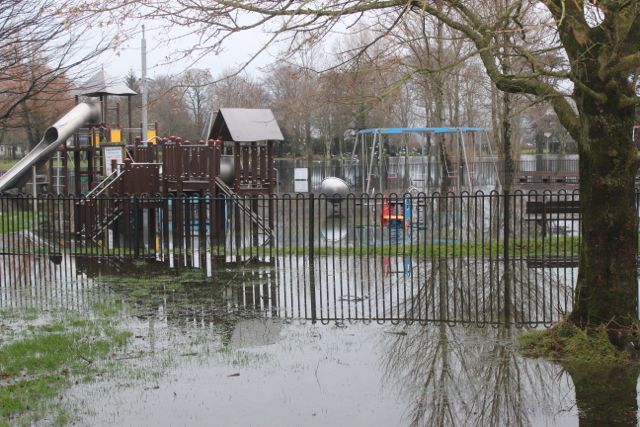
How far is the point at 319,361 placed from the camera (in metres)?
8.06

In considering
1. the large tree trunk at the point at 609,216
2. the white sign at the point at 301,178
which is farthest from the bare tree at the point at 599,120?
the white sign at the point at 301,178

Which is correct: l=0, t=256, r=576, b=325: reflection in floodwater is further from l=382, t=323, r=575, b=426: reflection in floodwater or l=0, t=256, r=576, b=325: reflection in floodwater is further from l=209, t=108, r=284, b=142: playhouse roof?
l=209, t=108, r=284, b=142: playhouse roof

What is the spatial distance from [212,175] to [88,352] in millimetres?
12725

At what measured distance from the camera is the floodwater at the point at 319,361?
6.53 meters

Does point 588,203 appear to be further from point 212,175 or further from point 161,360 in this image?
point 212,175

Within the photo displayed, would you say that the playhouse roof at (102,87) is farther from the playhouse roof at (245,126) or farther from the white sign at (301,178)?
the white sign at (301,178)

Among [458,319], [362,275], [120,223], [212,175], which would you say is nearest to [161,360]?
[458,319]

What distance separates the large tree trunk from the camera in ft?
25.4

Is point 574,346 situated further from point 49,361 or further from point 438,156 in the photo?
point 438,156

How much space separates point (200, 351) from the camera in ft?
27.8

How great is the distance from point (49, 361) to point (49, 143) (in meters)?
18.4

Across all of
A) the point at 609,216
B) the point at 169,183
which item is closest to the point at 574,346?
the point at 609,216

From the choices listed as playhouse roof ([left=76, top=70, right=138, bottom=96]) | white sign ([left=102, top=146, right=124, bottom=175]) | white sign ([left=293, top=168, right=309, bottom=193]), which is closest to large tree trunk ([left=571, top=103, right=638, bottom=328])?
playhouse roof ([left=76, top=70, right=138, bottom=96])

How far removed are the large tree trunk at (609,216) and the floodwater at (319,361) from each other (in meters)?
0.84
